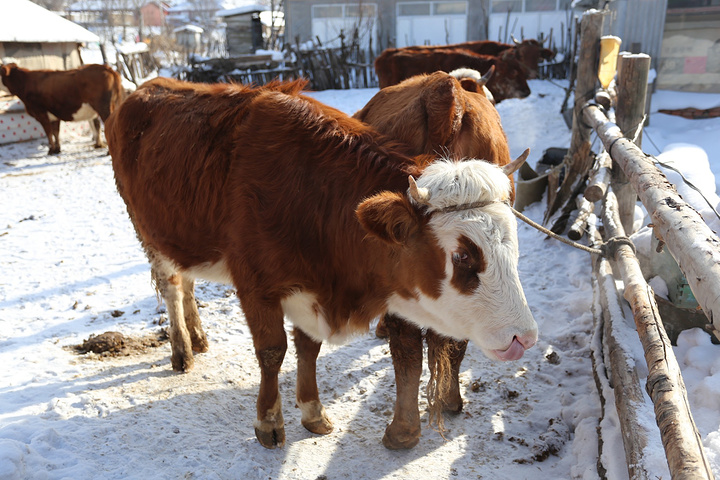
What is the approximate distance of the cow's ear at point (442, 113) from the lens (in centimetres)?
314

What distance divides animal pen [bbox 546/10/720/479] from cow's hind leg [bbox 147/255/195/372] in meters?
2.57

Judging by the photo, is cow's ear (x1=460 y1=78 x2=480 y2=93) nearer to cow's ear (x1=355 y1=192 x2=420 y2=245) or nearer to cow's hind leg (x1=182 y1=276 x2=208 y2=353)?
cow's ear (x1=355 y1=192 x2=420 y2=245)

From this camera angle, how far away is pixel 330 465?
9.38 feet

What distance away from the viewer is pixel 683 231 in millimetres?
2205

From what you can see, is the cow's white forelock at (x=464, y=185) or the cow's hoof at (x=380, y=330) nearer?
A: the cow's white forelock at (x=464, y=185)

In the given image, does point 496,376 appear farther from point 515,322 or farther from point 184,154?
point 184,154

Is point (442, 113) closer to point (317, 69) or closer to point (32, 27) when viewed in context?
point (32, 27)

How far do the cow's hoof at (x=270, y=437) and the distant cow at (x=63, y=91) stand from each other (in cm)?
1017

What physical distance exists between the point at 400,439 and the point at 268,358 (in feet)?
2.73

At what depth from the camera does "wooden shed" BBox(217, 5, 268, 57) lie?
72.2ft

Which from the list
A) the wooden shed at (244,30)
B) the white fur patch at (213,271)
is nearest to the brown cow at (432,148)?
the white fur patch at (213,271)

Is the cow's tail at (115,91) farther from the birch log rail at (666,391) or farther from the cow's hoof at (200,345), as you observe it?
the birch log rail at (666,391)

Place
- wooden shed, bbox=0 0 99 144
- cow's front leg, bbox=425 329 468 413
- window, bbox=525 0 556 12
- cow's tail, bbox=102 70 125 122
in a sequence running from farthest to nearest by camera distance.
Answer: window, bbox=525 0 556 12 → wooden shed, bbox=0 0 99 144 → cow's tail, bbox=102 70 125 122 → cow's front leg, bbox=425 329 468 413

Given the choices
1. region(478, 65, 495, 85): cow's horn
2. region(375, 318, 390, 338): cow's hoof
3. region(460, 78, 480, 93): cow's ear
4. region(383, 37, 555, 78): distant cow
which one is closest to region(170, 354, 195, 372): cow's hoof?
region(375, 318, 390, 338): cow's hoof
